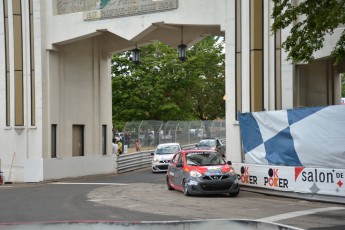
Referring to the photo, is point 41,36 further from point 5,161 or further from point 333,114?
point 333,114

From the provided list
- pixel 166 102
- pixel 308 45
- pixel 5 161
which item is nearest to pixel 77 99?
pixel 5 161

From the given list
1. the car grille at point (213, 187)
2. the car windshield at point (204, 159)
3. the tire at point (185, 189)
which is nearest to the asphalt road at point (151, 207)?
the tire at point (185, 189)

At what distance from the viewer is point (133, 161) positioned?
1335 inches

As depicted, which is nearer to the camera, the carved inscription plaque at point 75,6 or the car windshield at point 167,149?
the carved inscription plaque at point 75,6

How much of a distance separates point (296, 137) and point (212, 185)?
9.52ft

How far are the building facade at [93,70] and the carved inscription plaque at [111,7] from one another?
0.14 ft

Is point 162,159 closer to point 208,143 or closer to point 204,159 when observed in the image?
point 208,143

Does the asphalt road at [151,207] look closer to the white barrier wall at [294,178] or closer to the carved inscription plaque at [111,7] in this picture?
the white barrier wall at [294,178]

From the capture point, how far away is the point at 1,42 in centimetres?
2712

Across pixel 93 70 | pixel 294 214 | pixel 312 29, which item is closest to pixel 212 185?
pixel 294 214

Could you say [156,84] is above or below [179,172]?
above

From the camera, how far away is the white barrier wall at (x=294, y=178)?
15.8m

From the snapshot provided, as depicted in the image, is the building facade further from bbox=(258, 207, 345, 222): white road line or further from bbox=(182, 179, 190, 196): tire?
bbox=(258, 207, 345, 222): white road line

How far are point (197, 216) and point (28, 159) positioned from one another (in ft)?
48.5
